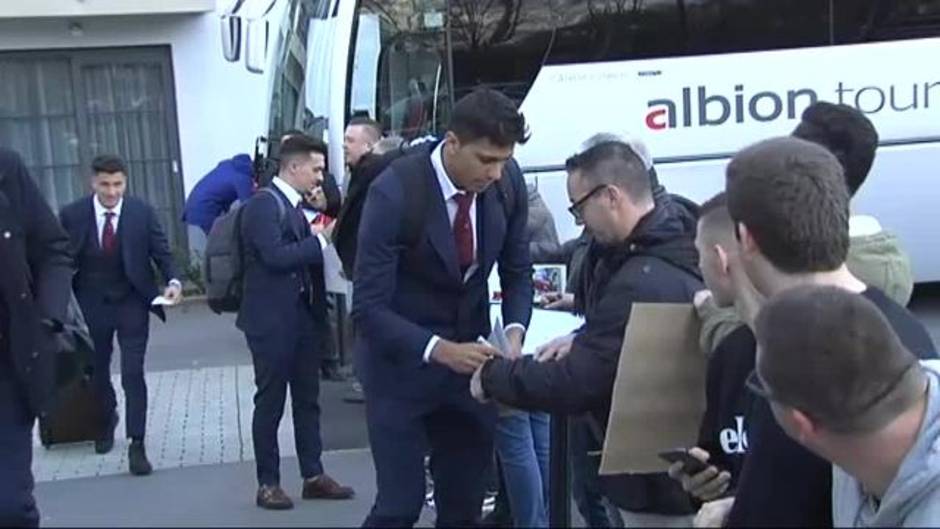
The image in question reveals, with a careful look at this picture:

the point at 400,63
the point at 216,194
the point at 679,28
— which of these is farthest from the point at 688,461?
the point at 216,194

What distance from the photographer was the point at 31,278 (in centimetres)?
475

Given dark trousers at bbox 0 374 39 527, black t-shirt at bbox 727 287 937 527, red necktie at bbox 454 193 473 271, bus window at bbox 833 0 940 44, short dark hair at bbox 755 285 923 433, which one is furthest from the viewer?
bus window at bbox 833 0 940 44

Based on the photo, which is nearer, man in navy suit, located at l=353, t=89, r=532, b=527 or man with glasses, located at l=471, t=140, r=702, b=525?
man with glasses, located at l=471, t=140, r=702, b=525

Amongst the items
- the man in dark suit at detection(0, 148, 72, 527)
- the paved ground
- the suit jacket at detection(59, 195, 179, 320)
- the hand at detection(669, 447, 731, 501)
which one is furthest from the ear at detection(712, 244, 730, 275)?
the suit jacket at detection(59, 195, 179, 320)

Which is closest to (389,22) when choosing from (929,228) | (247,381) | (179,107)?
(247,381)

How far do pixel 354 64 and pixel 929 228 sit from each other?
4.99 metres

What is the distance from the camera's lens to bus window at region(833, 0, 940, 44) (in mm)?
11609

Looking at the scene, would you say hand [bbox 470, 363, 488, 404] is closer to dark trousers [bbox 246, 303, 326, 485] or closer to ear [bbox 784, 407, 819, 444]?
ear [bbox 784, 407, 819, 444]

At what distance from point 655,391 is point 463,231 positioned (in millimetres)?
1239

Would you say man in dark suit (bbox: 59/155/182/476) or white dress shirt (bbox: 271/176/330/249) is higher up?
white dress shirt (bbox: 271/176/330/249)

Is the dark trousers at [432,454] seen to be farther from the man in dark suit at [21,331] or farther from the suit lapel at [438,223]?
the man in dark suit at [21,331]

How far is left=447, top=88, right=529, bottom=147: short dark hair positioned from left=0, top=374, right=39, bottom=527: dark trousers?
5.42ft

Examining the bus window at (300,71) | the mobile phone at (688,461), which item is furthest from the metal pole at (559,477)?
the bus window at (300,71)

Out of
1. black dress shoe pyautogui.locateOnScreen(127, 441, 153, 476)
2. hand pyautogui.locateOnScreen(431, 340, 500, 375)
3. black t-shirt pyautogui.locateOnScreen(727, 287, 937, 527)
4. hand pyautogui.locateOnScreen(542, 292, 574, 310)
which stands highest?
black t-shirt pyautogui.locateOnScreen(727, 287, 937, 527)
